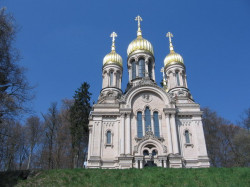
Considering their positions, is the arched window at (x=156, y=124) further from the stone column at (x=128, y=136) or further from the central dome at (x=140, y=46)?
the central dome at (x=140, y=46)

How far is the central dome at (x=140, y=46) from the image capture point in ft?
96.6

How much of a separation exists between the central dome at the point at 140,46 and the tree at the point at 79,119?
7.61m

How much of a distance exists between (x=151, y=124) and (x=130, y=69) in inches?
379

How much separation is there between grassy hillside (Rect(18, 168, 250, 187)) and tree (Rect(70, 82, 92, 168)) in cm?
1139

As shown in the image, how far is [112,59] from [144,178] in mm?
19140

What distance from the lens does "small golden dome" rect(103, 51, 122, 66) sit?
1134 inches

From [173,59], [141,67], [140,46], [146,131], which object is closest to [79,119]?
[146,131]

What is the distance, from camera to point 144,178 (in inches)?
480

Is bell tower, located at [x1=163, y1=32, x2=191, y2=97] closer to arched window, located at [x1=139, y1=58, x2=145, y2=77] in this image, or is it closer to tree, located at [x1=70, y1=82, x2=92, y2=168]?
arched window, located at [x1=139, y1=58, x2=145, y2=77]

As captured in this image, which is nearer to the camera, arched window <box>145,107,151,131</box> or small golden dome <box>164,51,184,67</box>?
arched window <box>145,107,151,131</box>

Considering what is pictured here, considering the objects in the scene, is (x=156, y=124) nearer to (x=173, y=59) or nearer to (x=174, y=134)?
(x=174, y=134)

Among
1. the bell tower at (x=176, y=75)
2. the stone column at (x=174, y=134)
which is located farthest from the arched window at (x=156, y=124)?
the bell tower at (x=176, y=75)

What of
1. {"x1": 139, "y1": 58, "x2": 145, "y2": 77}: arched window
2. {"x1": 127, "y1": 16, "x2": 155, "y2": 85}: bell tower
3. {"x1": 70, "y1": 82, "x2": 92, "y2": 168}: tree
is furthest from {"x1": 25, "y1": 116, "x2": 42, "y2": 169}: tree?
{"x1": 139, "y1": 58, "x2": 145, "y2": 77}: arched window

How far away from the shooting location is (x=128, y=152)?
20.4 metres
